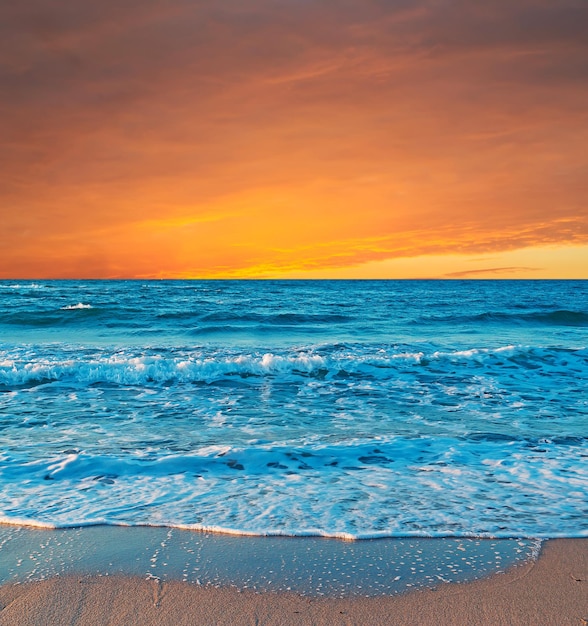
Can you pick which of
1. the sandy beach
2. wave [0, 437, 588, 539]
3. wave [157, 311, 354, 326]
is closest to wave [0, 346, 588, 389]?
wave [0, 437, 588, 539]

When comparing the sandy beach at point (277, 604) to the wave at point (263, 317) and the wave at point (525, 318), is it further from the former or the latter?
the wave at point (525, 318)

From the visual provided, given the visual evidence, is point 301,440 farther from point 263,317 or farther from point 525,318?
point 525,318

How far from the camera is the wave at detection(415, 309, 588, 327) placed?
94.2 ft

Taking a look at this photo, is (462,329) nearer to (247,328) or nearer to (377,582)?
(247,328)

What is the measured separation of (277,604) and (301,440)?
3.78 metres

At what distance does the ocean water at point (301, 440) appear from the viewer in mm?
4348

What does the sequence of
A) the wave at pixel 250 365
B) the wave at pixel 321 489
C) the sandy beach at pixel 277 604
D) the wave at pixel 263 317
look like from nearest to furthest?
the sandy beach at pixel 277 604, the wave at pixel 321 489, the wave at pixel 250 365, the wave at pixel 263 317

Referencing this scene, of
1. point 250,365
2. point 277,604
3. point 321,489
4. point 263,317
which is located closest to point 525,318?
point 263,317

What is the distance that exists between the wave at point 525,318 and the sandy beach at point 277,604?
1014 inches

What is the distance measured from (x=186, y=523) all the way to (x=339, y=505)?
133cm

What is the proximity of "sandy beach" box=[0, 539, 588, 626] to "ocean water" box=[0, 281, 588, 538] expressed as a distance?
80 cm

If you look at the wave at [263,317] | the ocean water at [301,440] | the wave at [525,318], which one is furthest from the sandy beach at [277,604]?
the wave at [525,318]

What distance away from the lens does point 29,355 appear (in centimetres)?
1472

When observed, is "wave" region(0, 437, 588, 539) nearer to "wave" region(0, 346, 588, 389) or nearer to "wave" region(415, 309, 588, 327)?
"wave" region(0, 346, 588, 389)
